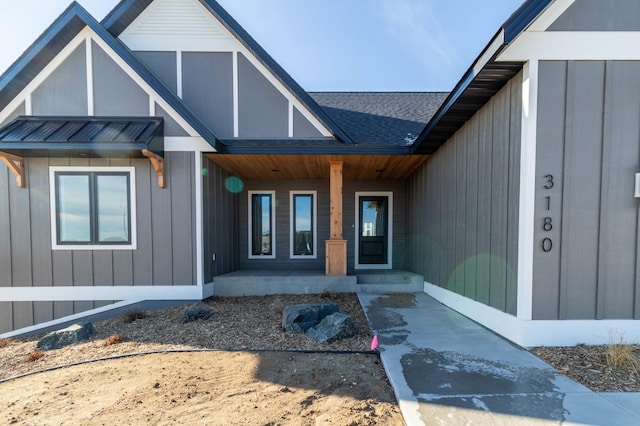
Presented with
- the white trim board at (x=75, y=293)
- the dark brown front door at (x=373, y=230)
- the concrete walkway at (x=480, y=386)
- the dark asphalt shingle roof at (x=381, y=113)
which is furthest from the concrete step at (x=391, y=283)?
the white trim board at (x=75, y=293)

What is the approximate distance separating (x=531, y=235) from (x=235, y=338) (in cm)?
390

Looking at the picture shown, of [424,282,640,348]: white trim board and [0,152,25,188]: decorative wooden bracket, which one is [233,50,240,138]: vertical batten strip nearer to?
[0,152,25,188]: decorative wooden bracket

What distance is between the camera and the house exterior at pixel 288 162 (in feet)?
10.6

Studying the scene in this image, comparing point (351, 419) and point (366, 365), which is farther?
point (366, 365)

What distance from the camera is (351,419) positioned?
2141 millimetres

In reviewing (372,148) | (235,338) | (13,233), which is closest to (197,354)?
(235,338)

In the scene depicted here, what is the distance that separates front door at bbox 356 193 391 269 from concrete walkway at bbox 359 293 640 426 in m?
4.03

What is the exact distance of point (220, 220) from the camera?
6453 millimetres

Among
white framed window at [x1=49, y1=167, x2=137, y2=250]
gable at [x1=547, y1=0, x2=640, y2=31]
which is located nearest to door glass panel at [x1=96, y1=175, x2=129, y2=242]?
white framed window at [x1=49, y1=167, x2=137, y2=250]

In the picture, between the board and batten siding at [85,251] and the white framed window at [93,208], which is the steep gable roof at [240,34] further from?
the white framed window at [93,208]

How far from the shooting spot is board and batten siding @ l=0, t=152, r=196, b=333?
5.34m

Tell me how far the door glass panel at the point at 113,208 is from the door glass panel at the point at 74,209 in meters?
0.24

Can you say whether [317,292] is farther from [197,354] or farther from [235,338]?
[197,354]

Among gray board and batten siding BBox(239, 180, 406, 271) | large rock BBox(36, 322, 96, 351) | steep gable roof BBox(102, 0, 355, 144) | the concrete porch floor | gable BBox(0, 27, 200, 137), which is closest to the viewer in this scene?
large rock BBox(36, 322, 96, 351)
